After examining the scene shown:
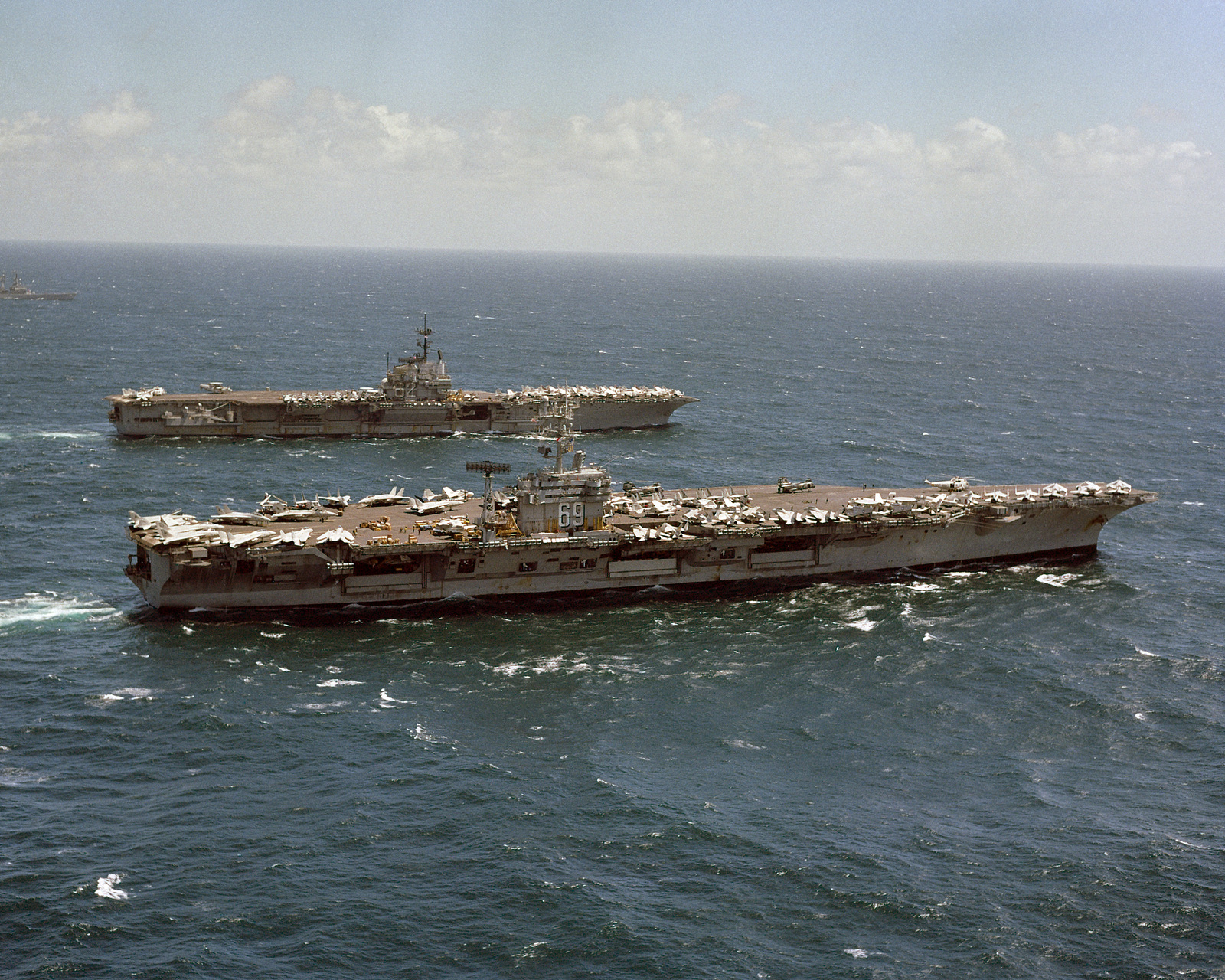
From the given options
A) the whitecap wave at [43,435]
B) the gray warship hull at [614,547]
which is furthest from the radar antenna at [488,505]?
the whitecap wave at [43,435]

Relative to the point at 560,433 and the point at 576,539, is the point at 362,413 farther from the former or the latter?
the point at 576,539

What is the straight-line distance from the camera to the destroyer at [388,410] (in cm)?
8856

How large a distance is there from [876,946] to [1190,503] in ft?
175

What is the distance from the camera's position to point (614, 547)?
186ft

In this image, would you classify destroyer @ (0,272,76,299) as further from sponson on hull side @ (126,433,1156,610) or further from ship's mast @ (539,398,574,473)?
ship's mast @ (539,398,574,473)

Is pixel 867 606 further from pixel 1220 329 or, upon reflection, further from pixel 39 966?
pixel 1220 329

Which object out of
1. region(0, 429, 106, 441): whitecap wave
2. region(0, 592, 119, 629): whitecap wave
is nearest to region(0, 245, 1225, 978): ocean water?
region(0, 592, 119, 629): whitecap wave

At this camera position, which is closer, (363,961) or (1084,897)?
Result: (363,961)

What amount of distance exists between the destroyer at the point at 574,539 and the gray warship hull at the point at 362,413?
92.1ft

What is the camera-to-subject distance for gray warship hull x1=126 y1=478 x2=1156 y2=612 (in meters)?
52.8

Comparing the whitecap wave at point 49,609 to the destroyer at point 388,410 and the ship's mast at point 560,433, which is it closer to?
the ship's mast at point 560,433

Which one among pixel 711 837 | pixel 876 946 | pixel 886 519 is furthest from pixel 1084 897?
pixel 886 519

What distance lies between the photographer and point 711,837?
36.2m

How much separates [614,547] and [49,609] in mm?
24118
